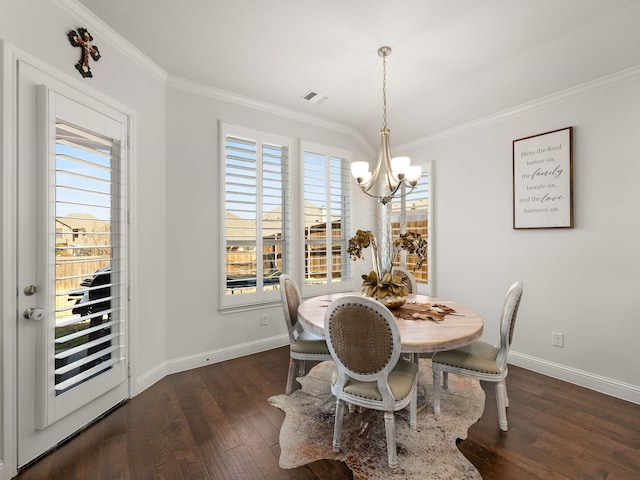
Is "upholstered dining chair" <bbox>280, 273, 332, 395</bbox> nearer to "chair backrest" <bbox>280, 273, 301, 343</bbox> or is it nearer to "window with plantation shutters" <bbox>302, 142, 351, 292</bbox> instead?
"chair backrest" <bbox>280, 273, 301, 343</bbox>

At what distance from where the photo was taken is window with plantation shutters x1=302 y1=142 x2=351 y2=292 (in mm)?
4016

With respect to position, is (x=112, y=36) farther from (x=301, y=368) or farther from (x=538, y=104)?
(x=538, y=104)

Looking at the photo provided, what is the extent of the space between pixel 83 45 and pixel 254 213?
1965mm

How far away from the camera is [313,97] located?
3.54 meters

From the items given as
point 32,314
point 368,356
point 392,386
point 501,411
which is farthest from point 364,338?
point 32,314

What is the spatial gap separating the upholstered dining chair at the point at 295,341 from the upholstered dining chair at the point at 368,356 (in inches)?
23.7

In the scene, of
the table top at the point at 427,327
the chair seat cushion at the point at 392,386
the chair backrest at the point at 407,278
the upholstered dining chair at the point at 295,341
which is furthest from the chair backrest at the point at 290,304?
the chair backrest at the point at 407,278

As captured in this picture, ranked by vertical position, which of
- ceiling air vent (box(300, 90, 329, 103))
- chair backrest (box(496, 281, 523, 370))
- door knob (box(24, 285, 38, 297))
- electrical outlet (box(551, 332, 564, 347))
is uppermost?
ceiling air vent (box(300, 90, 329, 103))

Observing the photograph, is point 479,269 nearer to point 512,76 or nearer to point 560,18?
point 512,76

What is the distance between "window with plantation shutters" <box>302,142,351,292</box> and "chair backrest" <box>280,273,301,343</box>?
1.19 meters

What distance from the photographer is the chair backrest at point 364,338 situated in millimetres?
1674

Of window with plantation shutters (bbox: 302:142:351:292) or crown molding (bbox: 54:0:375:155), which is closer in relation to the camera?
crown molding (bbox: 54:0:375:155)

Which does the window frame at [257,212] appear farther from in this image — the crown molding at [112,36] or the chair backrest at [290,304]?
the chair backrest at [290,304]

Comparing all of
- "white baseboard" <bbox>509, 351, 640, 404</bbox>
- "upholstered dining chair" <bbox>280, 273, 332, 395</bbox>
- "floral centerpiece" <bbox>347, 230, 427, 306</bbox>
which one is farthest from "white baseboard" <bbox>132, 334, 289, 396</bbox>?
"white baseboard" <bbox>509, 351, 640, 404</bbox>
